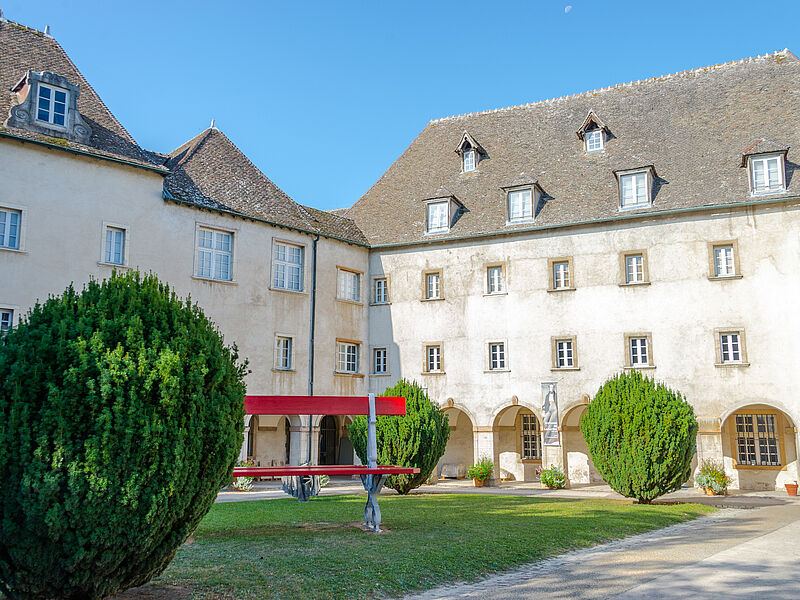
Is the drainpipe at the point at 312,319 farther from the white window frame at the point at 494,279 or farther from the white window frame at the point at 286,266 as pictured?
the white window frame at the point at 494,279

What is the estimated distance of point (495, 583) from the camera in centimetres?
802

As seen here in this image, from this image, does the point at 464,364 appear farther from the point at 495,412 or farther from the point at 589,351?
the point at 589,351

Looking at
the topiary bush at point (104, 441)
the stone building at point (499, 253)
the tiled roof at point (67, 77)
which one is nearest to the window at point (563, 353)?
the stone building at point (499, 253)

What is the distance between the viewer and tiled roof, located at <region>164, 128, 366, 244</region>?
24.1 m

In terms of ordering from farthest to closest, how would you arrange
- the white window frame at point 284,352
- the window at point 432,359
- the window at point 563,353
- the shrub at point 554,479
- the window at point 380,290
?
the window at point 380,290
the window at point 432,359
the window at point 563,353
the white window frame at point 284,352
the shrub at point 554,479

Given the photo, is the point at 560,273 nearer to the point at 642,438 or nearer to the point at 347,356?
the point at 347,356

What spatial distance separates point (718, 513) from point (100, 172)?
17908mm

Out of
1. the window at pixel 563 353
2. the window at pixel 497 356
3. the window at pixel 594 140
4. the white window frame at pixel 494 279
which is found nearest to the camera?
the window at pixel 563 353

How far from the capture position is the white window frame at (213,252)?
2330 centimetres

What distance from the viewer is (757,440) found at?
24953mm

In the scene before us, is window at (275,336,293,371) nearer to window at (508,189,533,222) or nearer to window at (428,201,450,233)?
window at (428,201,450,233)

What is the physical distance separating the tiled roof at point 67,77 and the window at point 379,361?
1067cm

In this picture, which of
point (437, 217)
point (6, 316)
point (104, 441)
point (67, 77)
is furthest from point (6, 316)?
point (104, 441)

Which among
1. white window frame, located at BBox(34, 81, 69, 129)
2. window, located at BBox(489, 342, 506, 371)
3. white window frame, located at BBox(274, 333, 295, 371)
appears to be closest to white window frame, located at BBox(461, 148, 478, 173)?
window, located at BBox(489, 342, 506, 371)
